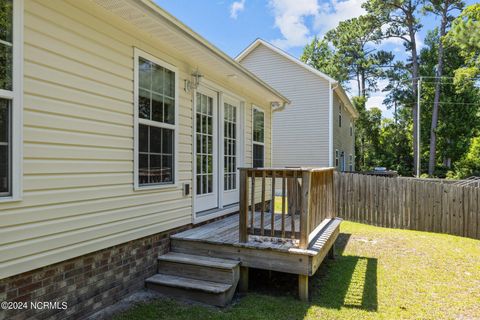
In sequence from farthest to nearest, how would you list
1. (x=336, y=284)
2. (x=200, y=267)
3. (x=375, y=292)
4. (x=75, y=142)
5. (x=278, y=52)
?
(x=278, y=52) → (x=336, y=284) → (x=375, y=292) → (x=200, y=267) → (x=75, y=142)

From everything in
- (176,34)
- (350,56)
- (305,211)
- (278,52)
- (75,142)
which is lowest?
(305,211)

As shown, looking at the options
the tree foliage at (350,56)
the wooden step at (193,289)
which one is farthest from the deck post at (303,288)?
the tree foliage at (350,56)

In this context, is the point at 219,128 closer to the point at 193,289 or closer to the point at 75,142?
the point at 193,289

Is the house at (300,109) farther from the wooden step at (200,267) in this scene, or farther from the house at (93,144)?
the wooden step at (200,267)

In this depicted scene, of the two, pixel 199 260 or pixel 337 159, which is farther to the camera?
pixel 337 159

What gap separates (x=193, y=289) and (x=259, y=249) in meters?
0.91

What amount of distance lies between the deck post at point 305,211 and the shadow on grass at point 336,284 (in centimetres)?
77

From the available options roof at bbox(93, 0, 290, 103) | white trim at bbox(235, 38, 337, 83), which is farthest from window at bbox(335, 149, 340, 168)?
roof at bbox(93, 0, 290, 103)

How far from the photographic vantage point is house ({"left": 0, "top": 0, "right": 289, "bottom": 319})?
2627 mm

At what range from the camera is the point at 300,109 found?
15250mm

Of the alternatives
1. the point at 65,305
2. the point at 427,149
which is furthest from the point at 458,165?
the point at 65,305

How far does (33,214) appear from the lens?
275cm

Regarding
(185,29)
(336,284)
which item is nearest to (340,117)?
(336,284)

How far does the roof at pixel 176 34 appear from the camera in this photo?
3.35 meters
